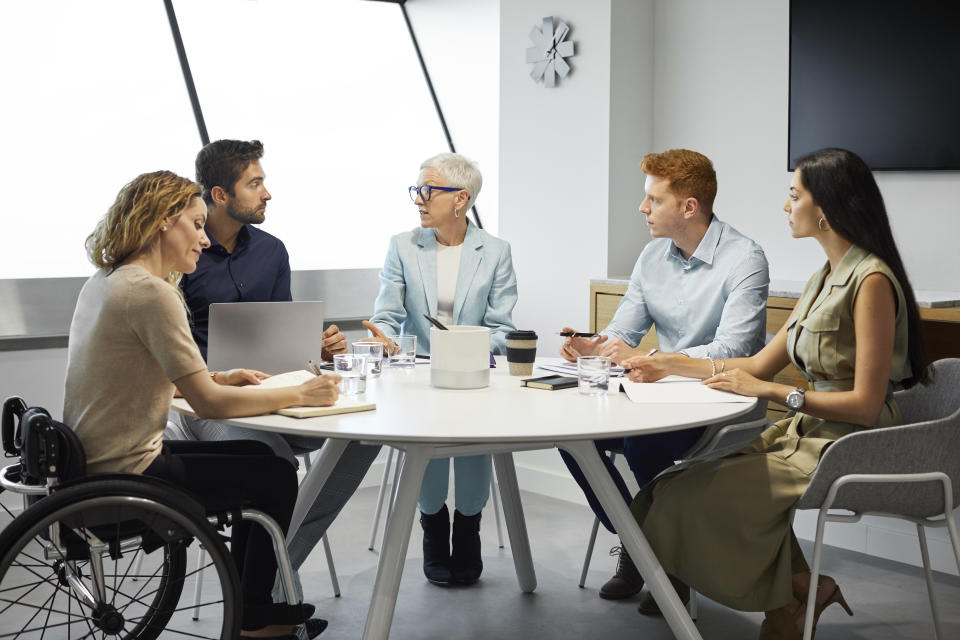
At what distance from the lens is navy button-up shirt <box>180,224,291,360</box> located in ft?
10.6

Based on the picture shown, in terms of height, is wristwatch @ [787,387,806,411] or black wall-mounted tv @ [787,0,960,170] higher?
black wall-mounted tv @ [787,0,960,170]

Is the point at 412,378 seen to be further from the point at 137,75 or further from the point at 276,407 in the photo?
the point at 137,75

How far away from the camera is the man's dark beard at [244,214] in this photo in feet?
10.7

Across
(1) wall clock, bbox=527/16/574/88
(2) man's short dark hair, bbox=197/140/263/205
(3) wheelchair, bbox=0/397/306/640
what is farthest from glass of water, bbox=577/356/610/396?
(1) wall clock, bbox=527/16/574/88

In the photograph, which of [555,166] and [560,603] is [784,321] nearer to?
[560,603]

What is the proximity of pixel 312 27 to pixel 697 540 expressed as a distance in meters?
3.71

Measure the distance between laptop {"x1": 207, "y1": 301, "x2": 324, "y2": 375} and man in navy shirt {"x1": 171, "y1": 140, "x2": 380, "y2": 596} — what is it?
0.39 m

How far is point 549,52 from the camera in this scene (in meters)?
4.49

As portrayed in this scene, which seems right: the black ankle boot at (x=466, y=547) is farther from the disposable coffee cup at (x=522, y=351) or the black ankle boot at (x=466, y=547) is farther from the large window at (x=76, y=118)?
the large window at (x=76, y=118)

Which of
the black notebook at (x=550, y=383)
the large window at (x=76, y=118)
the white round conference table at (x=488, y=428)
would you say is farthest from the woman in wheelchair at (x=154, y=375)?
the large window at (x=76, y=118)

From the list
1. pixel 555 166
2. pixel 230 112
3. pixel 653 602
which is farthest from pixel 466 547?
pixel 230 112

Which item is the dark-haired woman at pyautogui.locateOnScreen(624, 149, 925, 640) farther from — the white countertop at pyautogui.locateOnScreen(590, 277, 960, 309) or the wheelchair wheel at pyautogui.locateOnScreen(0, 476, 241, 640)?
the wheelchair wheel at pyautogui.locateOnScreen(0, 476, 241, 640)

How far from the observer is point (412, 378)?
2725mm

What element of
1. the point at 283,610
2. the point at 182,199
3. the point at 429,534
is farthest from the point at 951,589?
the point at 182,199
